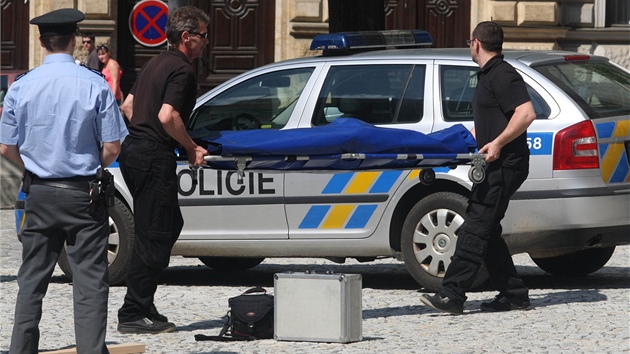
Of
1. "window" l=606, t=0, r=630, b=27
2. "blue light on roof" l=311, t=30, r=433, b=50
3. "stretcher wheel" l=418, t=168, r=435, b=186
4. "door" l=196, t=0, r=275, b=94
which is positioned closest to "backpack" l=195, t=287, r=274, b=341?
"stretcher wheel" l=418, t=168, r=435, b=186

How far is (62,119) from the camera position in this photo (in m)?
6.14

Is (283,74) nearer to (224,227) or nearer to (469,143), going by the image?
(224,227)

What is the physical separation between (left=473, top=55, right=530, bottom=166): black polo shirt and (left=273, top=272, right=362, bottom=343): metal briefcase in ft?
4.37

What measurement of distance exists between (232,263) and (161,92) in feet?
10.9

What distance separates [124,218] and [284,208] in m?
1.16

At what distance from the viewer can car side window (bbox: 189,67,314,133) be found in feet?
32.3

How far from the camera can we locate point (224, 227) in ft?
31.7

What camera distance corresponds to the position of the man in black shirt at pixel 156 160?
25.7 ft

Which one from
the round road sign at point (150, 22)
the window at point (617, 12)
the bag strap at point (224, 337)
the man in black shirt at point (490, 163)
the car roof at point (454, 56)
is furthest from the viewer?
the window at point (617, 12)

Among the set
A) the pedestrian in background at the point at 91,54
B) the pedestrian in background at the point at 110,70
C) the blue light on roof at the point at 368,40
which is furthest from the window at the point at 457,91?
the pedestrian in background at the point at 91,54

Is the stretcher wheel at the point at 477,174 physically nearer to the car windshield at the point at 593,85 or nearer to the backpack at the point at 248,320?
the car windshield at the point at 593,85

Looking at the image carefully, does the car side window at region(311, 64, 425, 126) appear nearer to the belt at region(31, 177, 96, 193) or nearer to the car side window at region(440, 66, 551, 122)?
the car side window at region(440, 66, 551, 122)

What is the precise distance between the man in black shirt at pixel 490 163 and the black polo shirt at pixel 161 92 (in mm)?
1793

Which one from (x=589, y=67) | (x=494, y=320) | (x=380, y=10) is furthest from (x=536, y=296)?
(x=380, y=10)
